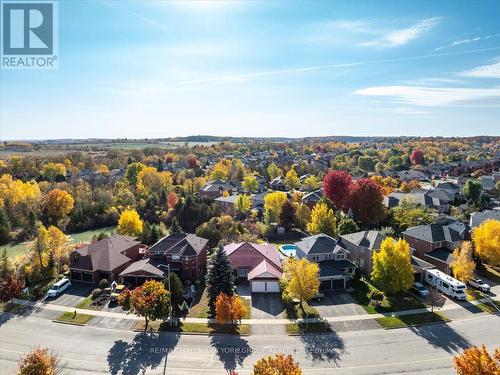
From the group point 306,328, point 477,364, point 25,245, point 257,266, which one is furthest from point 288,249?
point 25,245

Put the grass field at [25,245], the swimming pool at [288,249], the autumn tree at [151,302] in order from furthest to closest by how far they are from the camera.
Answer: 1. the grass field at [25,245]
2. the swimming pool at [288,249]
3. the autumn tree at [151,302]

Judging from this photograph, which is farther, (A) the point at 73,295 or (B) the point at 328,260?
(B) the point at 328,260

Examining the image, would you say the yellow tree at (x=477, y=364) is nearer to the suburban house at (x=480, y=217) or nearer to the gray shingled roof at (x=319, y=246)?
the gray shingled roof at (x=319, y=246)

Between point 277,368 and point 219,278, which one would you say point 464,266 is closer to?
point 219,278

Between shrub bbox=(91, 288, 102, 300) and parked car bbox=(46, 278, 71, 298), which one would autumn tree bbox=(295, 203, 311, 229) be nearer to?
shrub bbox=(91, 288, 102, 300)

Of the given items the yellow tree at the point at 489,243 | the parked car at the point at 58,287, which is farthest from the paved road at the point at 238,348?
the yellow tree at the point at 489,243

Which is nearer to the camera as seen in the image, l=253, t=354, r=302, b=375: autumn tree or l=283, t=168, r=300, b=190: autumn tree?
l=253, t=354, r=302, b=375: autumn tree

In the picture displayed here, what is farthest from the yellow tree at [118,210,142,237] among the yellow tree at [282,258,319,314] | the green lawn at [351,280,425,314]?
the green lawn at [351,280,425,314]
